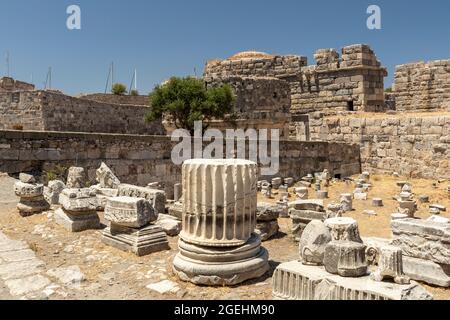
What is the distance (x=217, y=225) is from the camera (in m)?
5.17

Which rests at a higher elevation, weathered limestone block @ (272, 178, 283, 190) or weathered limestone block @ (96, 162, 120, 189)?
weathered limestone block @ (96, 162, 120, 189)

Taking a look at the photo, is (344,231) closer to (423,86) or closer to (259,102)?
(259,102)

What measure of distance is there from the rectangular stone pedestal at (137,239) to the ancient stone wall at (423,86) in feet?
58.3

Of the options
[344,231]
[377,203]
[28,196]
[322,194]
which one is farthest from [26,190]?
[377,203]

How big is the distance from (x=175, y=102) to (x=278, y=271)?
44.9 feet

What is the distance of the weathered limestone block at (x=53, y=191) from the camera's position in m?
9.31

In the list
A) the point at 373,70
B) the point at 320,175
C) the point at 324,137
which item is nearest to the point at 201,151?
the point at 320,175

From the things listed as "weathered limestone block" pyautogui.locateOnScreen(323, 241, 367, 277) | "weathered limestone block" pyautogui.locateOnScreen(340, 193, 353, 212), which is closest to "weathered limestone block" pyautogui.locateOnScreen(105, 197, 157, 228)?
"weathered limestone block" pyautogui.locateOnScreen(323, 241, 367, 277)

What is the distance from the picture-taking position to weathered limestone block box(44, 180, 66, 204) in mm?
9312

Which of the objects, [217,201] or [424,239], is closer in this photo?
[217,201]

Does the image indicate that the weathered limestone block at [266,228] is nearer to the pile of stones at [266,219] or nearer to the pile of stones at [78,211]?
the pile of stones at [266,219]

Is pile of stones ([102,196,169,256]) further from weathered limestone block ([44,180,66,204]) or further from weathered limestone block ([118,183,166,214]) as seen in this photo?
weathered limestone block ([44,180,66,204])

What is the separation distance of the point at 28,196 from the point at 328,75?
1692 cm

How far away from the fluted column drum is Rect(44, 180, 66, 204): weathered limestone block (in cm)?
532
